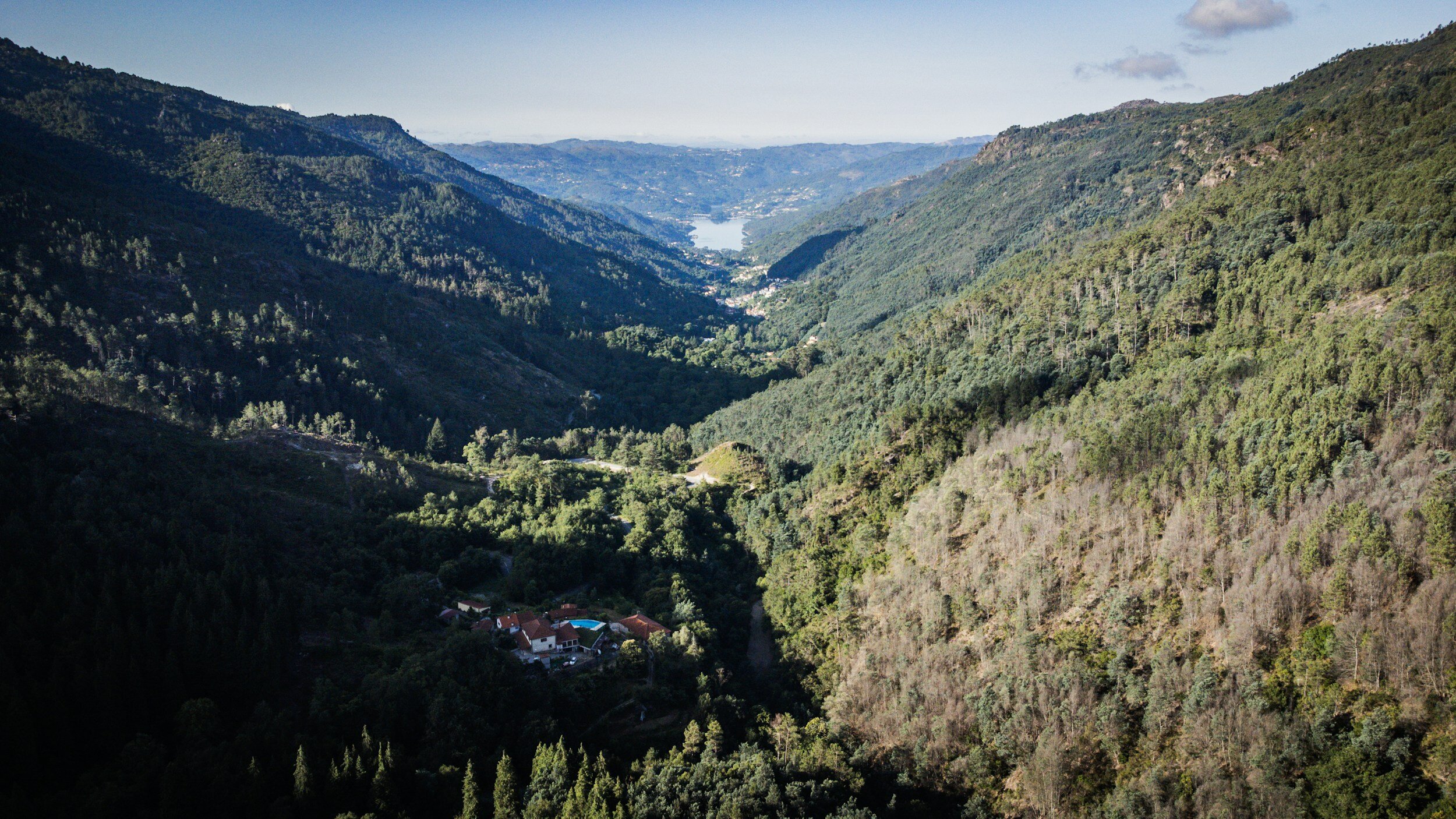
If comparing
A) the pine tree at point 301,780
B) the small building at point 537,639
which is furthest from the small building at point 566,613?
the pine tree at point 301,780

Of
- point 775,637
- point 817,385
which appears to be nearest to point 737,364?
point 817,385

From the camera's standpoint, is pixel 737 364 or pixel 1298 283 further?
pixel 737 364

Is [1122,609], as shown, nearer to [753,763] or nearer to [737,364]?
[753,763]

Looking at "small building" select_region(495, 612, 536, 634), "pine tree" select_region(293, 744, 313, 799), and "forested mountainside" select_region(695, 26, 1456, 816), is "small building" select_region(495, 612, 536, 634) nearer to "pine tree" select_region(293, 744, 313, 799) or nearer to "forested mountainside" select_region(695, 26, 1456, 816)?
"pine tree" select_region(293, 744, 313, 799)

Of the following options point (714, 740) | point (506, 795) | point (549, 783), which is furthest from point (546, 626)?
point (506, 795)

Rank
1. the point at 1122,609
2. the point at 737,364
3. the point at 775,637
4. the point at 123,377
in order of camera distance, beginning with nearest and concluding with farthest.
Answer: the point at 1122,609 < the point at 775,637 < the point at 123,377 < the point at 737,364

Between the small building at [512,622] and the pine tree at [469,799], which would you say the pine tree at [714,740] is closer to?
the pine tree at [469,799]

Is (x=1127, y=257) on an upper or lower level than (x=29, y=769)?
upper
